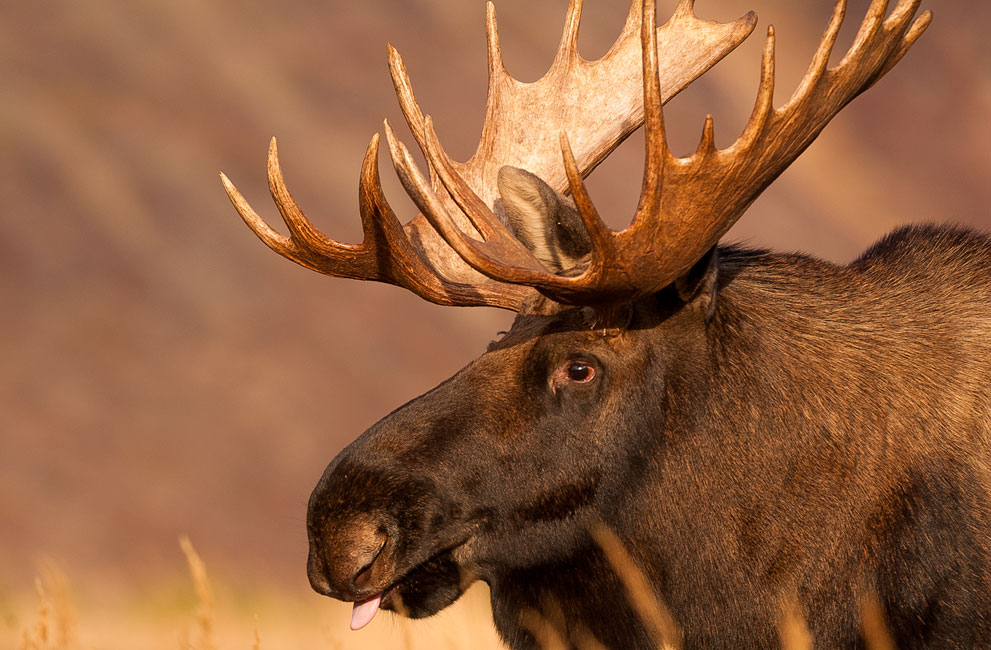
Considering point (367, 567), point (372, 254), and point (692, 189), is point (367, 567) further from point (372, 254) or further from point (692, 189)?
point (692, 189)

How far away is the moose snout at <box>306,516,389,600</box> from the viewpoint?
9.23 feet

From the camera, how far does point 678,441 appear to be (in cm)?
302

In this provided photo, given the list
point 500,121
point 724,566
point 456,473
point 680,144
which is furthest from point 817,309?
point 680,144

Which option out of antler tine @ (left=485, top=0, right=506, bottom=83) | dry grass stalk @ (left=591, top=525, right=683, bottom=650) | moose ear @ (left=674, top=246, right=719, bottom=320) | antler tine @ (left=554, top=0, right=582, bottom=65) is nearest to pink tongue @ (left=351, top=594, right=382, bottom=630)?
dry grass stalk @ (left=591, top=525, right=683, bottom=650)

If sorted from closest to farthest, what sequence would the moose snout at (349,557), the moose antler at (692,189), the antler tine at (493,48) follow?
the moose antler at (692,189)
the moose snout at (349,557)
the antler tine at (493,48)

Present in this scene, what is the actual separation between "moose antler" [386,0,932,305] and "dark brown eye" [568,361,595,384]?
0.18 metres

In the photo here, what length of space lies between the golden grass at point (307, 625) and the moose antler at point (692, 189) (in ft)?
2.20

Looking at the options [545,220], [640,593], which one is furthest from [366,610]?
[545,220]

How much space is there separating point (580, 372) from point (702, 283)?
375 mm

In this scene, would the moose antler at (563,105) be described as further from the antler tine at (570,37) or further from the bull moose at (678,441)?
the bull moose at (678,441)

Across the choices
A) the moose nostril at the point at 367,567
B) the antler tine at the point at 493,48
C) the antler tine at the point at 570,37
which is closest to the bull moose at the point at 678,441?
the moose nostril at the point at 367,567

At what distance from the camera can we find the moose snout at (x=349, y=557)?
281 cm

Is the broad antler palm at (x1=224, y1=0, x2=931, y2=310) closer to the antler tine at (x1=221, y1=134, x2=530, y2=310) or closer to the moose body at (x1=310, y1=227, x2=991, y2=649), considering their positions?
the antler tine at (x1=221, y1=134, x2=530, y2=310)

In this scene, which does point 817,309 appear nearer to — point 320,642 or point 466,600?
point 466,600
